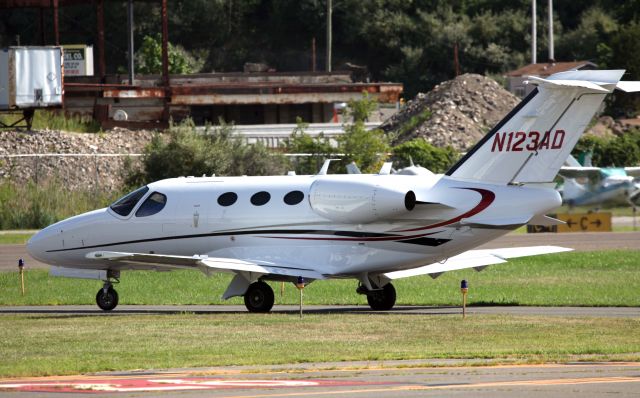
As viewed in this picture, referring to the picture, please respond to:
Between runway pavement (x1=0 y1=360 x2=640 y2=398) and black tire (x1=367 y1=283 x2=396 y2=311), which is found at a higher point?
runway pavement (x1=0 y1=360 x2=640 y2=398)

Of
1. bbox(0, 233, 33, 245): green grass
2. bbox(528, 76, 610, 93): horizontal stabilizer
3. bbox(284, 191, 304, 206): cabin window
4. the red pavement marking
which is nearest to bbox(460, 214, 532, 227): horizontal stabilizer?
bbox(528, 76, 610, 93): horizontal stabilizer

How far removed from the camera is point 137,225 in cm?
2784

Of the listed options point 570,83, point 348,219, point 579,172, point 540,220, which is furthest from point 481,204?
point 579,172

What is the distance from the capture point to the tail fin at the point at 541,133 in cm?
2417

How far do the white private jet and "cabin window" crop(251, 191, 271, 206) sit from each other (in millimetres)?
21

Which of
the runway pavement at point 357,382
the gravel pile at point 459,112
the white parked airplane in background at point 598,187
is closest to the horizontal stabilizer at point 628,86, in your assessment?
the runway pavement at point 357,382

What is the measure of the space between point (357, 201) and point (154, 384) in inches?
402

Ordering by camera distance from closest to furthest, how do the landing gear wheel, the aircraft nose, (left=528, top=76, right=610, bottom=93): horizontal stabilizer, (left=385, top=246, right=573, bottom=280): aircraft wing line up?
(left=528, top=76, right=610, bottom=93): horizontal stabilizer < the landing gear wheel < (left=385, top=246, right=573, bottom=280): aircraft wing < the aircraft nose

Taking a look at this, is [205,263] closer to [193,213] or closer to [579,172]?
[193,213]

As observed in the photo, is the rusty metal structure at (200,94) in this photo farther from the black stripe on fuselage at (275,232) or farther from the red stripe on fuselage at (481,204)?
the red stripe on fuselage at (481,204)

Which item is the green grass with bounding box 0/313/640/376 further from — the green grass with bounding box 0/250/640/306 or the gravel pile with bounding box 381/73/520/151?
the gravel pile with bounding box 381/73/520/151

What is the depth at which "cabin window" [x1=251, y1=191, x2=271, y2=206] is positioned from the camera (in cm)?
2675

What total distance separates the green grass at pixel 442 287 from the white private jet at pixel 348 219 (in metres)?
1.75

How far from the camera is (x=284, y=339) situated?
69.4 feet
